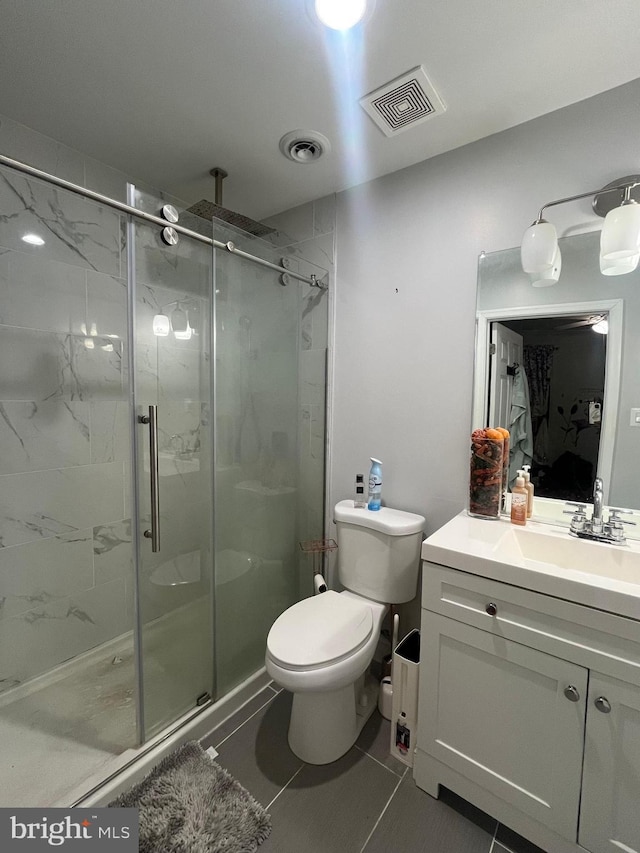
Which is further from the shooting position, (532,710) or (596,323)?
(596,323)

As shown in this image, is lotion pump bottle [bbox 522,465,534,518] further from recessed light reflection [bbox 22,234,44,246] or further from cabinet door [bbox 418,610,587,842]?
recessed light reflection [bbox 22,234,44,246]

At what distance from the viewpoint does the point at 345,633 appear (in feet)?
4.31

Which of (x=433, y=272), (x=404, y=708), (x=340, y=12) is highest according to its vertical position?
(x=340, y=12)

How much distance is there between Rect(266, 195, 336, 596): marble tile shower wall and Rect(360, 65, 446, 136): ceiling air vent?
1.82 feet

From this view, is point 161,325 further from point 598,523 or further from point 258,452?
point 598,523

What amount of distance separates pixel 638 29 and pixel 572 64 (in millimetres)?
157

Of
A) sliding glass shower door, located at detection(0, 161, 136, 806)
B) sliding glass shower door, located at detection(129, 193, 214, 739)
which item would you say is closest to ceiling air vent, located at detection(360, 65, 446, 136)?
sliding glass shower door, located at detection(129, 193, 214, 739)

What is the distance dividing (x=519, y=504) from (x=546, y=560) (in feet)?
0.67

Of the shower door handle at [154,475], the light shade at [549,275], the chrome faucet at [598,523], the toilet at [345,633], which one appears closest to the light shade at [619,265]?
the light shade at [549,275]

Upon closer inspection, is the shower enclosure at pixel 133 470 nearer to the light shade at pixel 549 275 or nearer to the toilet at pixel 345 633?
the toilet at pixel 345 633

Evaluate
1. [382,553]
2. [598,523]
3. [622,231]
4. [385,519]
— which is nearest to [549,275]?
[622,231]

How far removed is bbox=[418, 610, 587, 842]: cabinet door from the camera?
94cm

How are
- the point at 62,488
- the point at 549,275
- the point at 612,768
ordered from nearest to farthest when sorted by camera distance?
the point at 612,768 → the point at 549,275 → the point at 62,488

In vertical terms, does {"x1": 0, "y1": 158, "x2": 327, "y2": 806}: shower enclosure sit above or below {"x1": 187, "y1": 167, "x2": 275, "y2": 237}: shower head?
below
